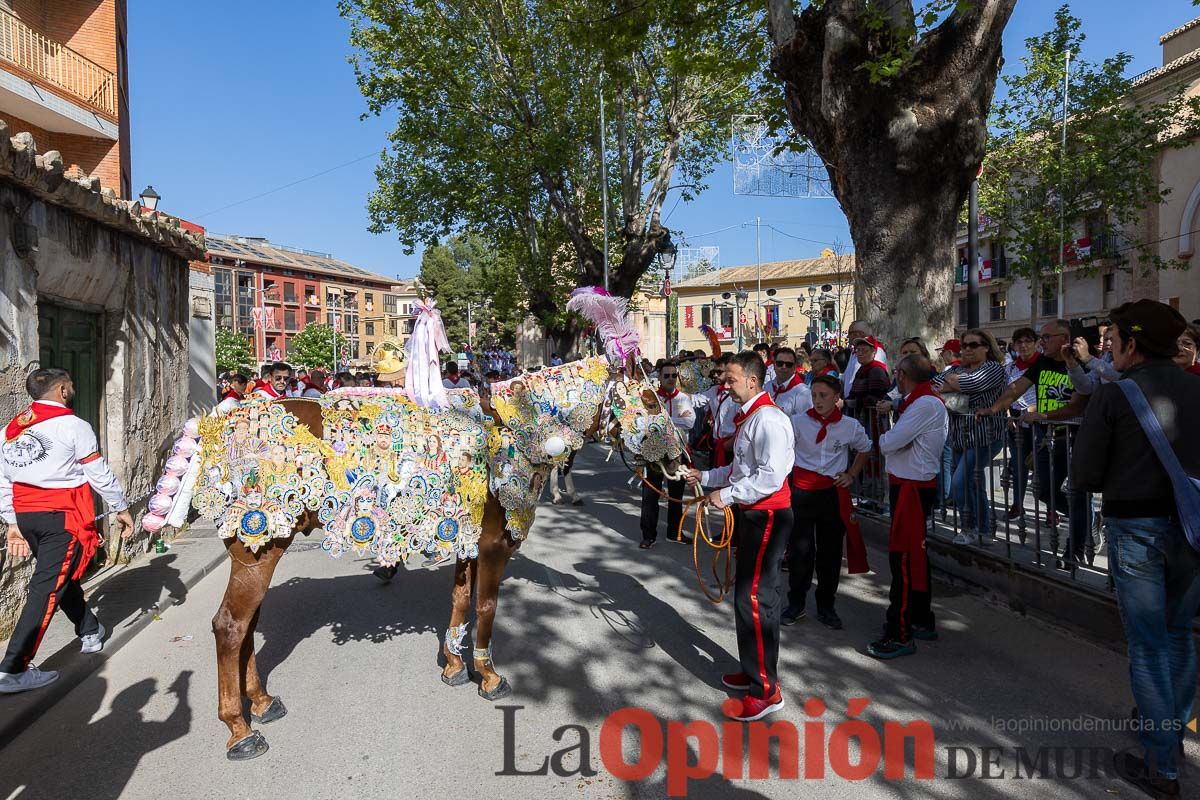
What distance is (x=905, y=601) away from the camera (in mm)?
4938

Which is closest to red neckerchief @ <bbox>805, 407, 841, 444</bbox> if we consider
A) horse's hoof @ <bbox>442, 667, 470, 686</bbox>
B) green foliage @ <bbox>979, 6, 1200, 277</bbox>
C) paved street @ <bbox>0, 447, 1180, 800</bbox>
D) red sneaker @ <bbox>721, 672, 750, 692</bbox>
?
paved street @ <bbox>0, 447, 1180, 800</bbox>

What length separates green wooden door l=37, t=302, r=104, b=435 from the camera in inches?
269

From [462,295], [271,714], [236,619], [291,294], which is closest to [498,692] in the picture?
[271,714]

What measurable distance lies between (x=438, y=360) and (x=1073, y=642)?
4.71 m

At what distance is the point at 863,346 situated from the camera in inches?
321

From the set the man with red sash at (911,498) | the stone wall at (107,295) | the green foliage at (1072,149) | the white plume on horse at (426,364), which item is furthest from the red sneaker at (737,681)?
the green foliage at (1072,149)

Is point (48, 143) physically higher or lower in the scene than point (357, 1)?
lower

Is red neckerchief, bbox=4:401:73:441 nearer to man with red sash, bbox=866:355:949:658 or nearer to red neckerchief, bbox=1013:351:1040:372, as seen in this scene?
man with red sash, bbox=866:355:949:658

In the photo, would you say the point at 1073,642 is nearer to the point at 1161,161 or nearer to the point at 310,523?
the point at 310,523

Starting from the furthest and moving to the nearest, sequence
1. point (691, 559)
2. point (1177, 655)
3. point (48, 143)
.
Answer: point (48, 143)
point (691, 559)
point (1177, 655)

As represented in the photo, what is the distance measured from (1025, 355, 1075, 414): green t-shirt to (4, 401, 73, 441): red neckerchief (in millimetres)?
7427

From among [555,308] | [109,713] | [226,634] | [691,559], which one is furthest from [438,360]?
[555,308]

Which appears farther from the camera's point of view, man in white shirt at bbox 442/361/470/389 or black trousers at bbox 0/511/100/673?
man in white shirt at bbox 442/361/470/389

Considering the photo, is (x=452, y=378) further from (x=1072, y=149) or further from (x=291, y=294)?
(x=291, y=294)
